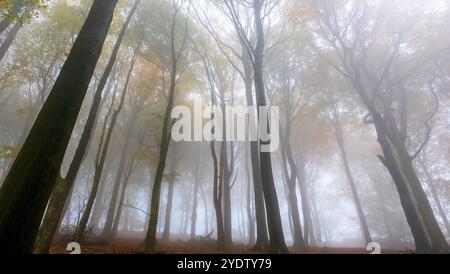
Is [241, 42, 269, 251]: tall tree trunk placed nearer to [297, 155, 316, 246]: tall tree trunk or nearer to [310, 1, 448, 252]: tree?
[310, 1, 448, 252]: tree

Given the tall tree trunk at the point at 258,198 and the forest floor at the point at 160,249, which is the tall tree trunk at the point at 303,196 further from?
the tall tree trunk at the point at 258,198

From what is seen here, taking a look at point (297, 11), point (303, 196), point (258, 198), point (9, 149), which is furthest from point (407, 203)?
point (9, 149)

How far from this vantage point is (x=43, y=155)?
246 centimetres

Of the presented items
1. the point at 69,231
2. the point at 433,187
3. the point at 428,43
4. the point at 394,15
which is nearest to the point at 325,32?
the point at 394,15

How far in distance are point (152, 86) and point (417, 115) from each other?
20.4 m

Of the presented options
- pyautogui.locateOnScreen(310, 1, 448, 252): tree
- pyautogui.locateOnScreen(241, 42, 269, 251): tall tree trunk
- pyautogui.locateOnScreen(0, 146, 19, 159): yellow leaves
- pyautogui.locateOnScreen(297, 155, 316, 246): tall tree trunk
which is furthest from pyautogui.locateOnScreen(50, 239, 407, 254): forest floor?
pyautogui.locateOnScreen(297, 155, 316, 246): tall tree trunk

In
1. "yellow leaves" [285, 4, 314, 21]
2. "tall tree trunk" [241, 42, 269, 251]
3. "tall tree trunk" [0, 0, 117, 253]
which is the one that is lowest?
"tall tree trunk" [0, 0, 117, 253]

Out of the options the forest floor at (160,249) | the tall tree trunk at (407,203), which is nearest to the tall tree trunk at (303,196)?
the forest floor at (160,249)

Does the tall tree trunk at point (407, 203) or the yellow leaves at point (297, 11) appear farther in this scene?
the yellow leaves at point (297, 11)

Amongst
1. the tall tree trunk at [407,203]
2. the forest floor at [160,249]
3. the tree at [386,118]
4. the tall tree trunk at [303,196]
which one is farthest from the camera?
the tall tree trunk at [303,196]

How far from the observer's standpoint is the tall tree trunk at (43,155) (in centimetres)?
214

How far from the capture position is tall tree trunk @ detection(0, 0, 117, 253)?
7.04 ft

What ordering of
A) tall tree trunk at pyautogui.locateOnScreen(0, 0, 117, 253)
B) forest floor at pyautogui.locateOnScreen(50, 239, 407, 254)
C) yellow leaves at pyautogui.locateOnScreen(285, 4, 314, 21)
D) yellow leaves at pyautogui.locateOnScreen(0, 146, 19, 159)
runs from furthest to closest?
yellow leaves at pyautogui.locateOnScreen(285, 4, 314, 21) < yellow leaves at pyautogui.locateOnScreen(0, 146, 19, 159) < forest floor at pyautogui.locateOnScreen(50, 239, 407, 254) < tall tree trunk at pyautogui.locateOnScreen(0, 0, 117, 253)

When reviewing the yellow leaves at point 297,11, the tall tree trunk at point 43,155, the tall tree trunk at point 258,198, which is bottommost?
the tall tree trunk at point 43,155
